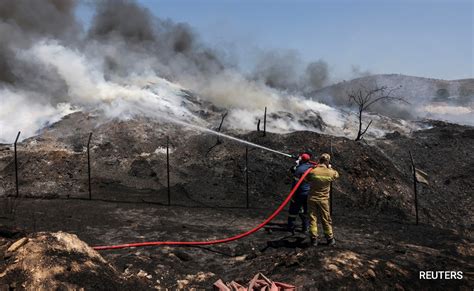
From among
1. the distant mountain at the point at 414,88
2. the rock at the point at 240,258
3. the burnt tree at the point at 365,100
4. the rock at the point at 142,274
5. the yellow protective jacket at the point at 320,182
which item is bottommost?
the rock at the point at 240,258

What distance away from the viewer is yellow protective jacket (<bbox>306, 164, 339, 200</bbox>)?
788 cm

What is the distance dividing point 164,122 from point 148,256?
40.7 feet

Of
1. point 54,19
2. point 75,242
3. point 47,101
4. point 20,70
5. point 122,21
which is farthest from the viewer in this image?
point 122,21

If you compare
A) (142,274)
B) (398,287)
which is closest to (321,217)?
(398,287)

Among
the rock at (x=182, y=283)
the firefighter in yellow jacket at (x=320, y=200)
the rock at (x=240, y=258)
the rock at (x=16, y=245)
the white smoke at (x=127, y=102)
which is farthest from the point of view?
the white smoke at (x=127, y=102)

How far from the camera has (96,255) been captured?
6254 mm

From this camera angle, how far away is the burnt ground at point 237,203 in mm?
6676

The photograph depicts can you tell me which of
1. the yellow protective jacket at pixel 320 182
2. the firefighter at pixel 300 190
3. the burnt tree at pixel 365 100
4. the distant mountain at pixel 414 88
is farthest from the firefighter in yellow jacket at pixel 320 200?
the distant mountain at pixel 414 88

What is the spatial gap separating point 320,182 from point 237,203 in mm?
5131

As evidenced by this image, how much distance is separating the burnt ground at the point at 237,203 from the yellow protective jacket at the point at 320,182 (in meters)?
1.08

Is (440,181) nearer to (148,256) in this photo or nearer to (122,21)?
(148,256)

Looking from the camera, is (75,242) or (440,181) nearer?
(75,242)

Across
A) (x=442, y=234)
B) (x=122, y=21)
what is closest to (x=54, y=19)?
(x=122, y=21)

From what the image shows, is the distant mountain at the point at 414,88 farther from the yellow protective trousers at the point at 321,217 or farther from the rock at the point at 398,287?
the rock at the point at 398,287
